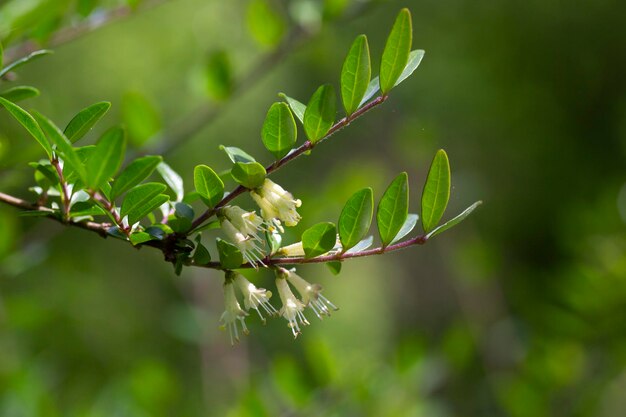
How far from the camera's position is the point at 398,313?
374 cm

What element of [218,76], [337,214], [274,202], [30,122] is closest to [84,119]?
[30,122]

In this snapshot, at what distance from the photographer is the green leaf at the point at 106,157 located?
1.26 feet

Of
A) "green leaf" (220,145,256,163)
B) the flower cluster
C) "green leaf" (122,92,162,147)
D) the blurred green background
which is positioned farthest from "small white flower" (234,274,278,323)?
"green leaf" (122,92,162,147)

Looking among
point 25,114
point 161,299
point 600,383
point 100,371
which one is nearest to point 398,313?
point 161,299

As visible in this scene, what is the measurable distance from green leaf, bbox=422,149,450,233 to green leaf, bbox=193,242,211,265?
0.14 metres

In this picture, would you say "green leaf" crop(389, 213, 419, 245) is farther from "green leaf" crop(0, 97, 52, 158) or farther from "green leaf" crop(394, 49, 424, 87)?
"green leaf" crop(0, 97, 52, 158)

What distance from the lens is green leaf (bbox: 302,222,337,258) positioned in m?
0.46

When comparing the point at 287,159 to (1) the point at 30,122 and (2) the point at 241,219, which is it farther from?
(1) the point at 30,122

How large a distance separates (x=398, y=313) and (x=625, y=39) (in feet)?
6.69

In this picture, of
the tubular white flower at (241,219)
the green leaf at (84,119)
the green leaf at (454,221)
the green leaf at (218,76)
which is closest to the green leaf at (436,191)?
the green leaf at (454,221)

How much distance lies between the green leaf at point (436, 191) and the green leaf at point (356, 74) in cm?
6

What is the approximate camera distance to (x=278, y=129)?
45 cm

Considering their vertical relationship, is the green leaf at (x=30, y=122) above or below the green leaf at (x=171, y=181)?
above

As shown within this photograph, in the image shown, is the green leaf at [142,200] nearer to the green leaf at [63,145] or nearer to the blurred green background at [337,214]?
the green leaf at [63,145]
